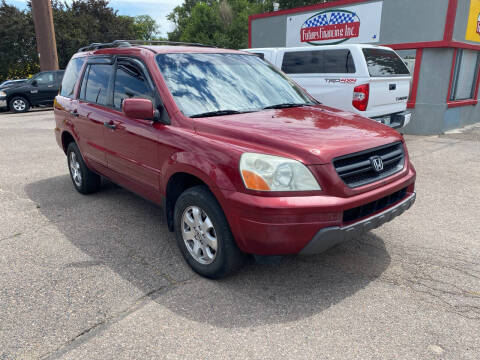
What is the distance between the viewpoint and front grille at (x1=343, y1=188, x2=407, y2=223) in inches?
109

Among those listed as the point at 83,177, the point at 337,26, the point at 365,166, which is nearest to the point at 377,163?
the point at 365,166

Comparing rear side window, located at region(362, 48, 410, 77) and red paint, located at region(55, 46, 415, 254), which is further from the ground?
rear side window, located at region(362, 48, 410, 77)

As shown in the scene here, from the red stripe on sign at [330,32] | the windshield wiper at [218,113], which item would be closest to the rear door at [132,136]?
the windshield wiper at [218,113]

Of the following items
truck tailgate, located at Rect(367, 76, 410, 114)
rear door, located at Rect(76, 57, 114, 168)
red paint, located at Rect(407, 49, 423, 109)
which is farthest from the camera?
red paint, located at Rect(407, 49, 423, 109)

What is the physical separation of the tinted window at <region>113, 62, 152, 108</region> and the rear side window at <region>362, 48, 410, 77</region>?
16.6 feet

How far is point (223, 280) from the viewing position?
3.16 metres

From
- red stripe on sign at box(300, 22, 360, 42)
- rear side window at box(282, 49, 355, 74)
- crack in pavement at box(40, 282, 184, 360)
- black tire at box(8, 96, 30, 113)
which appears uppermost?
red stripe on sign at box(300, 22, 360, 42)

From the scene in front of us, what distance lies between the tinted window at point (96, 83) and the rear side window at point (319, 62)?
193 inches

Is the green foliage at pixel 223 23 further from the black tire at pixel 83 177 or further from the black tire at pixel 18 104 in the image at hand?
the black tire at pixel 83 177

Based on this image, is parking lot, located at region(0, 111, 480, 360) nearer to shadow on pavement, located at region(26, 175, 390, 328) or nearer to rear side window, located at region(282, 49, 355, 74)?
shadow on pavement, located at region(26, 175, 390, 328)

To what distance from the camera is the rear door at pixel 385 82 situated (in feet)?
24.3

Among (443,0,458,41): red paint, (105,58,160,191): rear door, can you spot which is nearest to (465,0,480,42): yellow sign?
(443,0,458,41): red paint

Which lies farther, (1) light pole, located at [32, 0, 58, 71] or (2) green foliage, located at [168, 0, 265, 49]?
(2) green foliage, located at [168, 0, 265, 49]

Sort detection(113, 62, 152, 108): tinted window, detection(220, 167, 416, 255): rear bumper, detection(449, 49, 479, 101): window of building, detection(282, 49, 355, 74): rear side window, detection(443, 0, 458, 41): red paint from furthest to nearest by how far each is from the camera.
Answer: detection(449, 49, 479, 101): window of building, detection(443, 0, 458, 41): red paint, detection(282, 49, 355, 74): rear side window, detection(113, 62, 152, 108): tinted window, detection(220, 167, 416, 255): rear bumper
